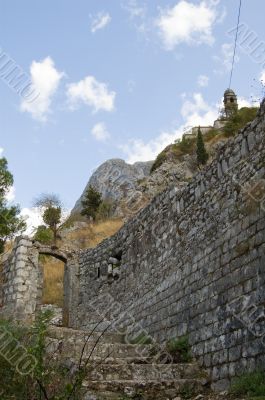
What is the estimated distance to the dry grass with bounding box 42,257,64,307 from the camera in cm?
2216

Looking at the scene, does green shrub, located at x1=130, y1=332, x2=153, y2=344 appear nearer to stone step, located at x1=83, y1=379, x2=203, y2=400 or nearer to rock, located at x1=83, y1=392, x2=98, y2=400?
stone step, located at x1=83, y1=379, x2=203, y2=400

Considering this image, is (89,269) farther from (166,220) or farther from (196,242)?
(196,242)

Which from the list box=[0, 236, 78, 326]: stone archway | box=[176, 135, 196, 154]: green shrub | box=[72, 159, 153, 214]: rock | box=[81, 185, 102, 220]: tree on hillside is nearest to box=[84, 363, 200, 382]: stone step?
box=[0, 236, 78, 326]: stone archway

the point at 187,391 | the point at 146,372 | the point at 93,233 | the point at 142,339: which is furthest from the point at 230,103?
the point at 187,391

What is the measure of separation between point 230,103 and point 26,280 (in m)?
31.3

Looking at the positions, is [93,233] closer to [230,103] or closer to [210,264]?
[230,103]

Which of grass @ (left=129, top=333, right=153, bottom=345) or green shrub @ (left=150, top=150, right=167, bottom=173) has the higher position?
green shrub @ (left=150, top=150, right=167, bottom=173)

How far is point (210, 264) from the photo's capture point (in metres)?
7.11

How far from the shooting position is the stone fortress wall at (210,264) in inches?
230

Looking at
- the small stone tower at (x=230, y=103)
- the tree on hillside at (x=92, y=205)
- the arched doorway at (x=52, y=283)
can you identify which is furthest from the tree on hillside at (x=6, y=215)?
the small stone tower at (x=230, y=103)

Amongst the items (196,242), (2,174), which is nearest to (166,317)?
(196,242)

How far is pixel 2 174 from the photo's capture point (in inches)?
809

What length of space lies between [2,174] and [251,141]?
1572 centimetres

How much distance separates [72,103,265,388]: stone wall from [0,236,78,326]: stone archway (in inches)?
144
